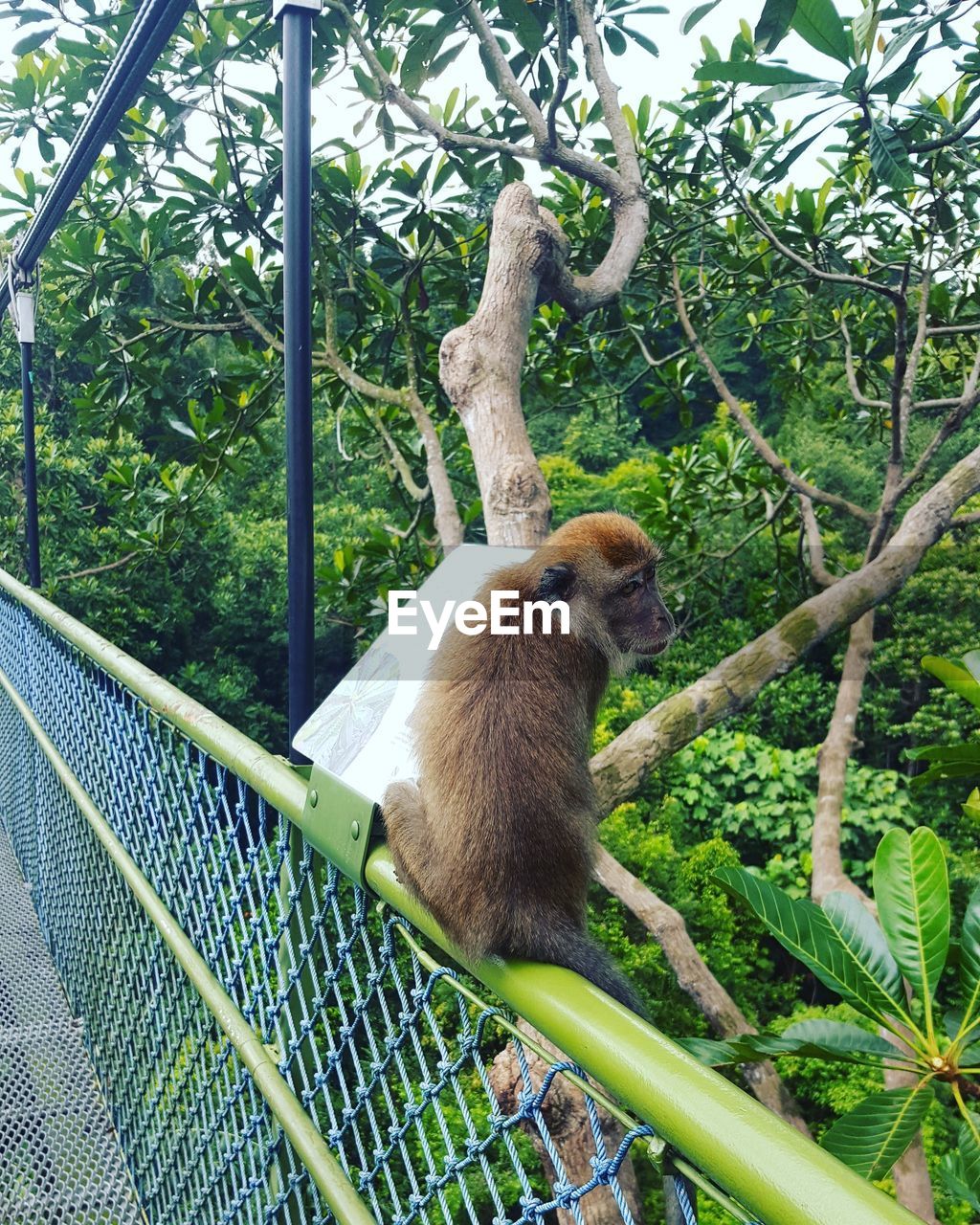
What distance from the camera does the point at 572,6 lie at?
9.03 feet

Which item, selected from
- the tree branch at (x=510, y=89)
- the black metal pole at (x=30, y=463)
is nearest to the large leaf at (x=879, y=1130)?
the tree branch at (x=510, y=89)

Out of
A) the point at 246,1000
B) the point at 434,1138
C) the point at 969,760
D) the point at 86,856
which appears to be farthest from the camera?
the point at 434,1138

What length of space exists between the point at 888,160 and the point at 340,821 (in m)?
1.81

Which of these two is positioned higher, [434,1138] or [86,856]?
[86,856]

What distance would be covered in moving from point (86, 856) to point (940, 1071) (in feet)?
5.48

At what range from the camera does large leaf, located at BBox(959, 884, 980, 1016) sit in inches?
39.0

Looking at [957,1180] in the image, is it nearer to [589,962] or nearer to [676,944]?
[589,962]

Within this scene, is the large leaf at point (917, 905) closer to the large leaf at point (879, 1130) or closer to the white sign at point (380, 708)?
the large leaf at point (879, 1130)

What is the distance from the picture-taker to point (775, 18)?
6.07ft

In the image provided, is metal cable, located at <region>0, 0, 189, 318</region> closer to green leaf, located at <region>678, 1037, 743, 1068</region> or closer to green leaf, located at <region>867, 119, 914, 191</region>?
green leaf, located at <region>867, 119, 914, 191</region>

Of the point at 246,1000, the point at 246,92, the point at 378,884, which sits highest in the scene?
the point at 246,92

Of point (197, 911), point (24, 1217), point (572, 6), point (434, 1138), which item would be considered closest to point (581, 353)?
point (572, 6)

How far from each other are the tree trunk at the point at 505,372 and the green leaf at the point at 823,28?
66cm

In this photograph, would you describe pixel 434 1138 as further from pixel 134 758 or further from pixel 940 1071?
pixel 940 1071
